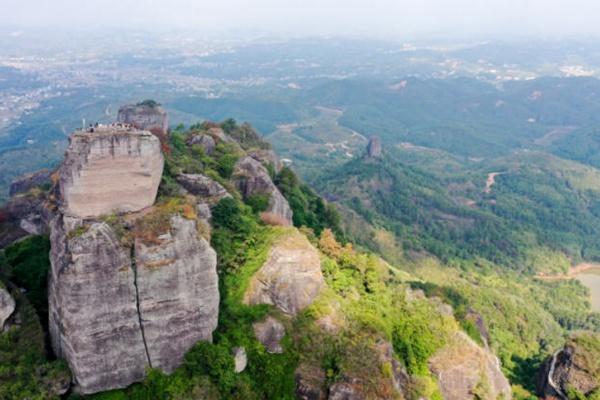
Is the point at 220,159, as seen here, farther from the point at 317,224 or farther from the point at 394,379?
the point at 394,379

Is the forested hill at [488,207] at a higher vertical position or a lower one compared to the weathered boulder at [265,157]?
lower

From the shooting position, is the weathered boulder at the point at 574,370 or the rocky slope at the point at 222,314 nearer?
the rocky slope at the point at 222,314

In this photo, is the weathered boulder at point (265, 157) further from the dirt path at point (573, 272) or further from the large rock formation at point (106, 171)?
the dirt path at point (573, 272)

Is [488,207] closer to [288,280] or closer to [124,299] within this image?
[288,280]

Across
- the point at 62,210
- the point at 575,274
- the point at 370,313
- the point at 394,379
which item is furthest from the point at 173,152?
the point at 575,274

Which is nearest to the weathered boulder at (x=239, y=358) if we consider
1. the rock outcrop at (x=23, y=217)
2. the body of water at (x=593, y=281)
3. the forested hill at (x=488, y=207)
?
the rock outcrop at (x=23, y=217)

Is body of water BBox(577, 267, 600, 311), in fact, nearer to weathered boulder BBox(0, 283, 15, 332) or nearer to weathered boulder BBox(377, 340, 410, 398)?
weathered boulder BBox(377, 340, 410, 398)
